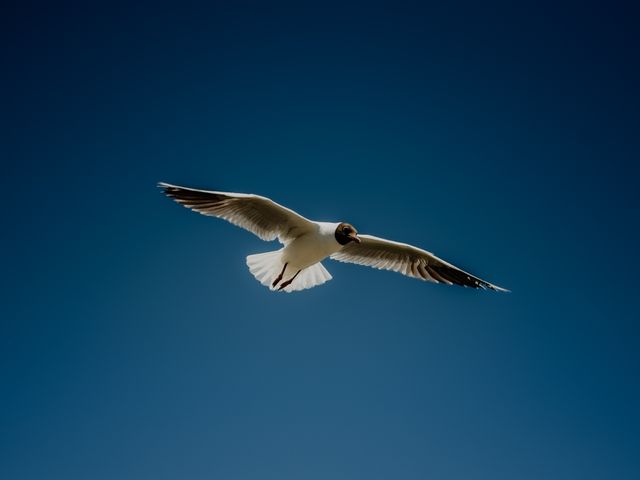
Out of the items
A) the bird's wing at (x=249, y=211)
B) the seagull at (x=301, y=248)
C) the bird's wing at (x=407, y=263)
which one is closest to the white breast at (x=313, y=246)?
the seagull at (x=301, y=248)

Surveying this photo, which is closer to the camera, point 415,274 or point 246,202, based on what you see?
point 246,202

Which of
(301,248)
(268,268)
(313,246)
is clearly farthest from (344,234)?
(268,268)

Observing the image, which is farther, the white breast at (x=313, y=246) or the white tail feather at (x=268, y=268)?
the white tail feather at (x=268, y=268)

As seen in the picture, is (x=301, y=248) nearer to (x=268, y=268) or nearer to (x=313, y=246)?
(x=313, y=246)

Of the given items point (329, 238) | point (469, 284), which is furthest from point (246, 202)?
point (469, 284)

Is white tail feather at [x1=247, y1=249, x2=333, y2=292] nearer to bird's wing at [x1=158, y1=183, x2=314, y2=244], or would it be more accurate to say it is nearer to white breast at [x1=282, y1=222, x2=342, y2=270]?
white breast at [x1=282, y1=222, x2=342, y2=270]

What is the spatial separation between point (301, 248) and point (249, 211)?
0.98m

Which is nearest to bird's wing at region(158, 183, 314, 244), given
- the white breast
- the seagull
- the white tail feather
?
the seagull

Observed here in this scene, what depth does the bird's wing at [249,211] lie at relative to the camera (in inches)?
324

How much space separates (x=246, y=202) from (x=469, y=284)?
4.17 meters

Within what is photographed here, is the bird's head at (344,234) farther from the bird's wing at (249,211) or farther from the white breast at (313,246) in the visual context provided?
the bird's wing at (249,211)

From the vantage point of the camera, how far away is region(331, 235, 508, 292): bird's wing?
991 cm

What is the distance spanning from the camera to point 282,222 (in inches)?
349

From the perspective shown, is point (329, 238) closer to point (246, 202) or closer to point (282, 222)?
point (282, 222)
